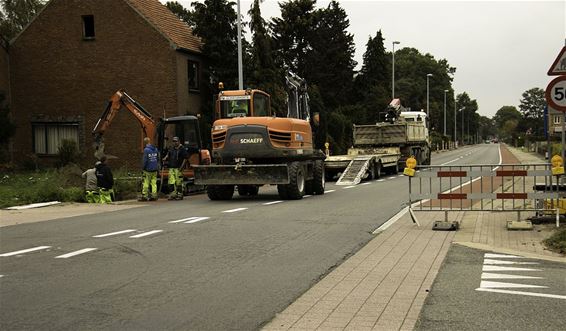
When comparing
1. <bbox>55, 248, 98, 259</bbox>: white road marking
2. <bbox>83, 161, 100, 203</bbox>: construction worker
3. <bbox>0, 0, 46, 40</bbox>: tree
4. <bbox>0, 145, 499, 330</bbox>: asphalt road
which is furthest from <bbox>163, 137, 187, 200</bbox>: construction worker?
<bbox>0, 0, 46, 40</bbox>: tree

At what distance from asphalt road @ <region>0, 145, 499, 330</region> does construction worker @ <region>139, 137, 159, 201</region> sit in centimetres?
362

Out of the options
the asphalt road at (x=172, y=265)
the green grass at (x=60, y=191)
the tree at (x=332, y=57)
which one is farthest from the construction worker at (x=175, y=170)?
the tree at (x=332, y=57)

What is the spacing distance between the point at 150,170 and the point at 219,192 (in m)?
2.14

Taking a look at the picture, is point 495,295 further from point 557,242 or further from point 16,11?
point 16,11

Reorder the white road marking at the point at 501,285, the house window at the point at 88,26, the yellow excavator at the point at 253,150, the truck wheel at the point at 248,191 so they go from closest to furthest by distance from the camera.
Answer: the white road marking at the point at 501,285 → the yellow excavator at the point at 253,150 → the truck wheel at the point at 248,191 → the house window at the point at 88,26

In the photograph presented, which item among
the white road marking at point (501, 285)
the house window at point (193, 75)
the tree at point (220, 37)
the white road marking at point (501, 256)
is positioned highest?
the tree at point (220, 37)

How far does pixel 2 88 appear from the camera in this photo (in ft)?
104

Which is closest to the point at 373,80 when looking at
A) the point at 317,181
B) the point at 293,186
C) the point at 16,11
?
the point at 16,11

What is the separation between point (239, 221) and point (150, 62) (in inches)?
790

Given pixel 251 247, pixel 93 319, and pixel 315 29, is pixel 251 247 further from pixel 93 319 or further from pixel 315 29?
pixel 315 29

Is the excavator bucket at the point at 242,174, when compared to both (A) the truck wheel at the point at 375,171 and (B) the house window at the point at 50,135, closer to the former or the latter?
(A) the truck wheel at the point at 375,171

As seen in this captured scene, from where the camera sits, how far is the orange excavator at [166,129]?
19.6 metres

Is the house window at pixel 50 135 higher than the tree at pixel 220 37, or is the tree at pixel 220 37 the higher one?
the tree at pixel 220 37

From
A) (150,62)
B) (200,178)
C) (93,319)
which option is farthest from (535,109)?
(93,319)
